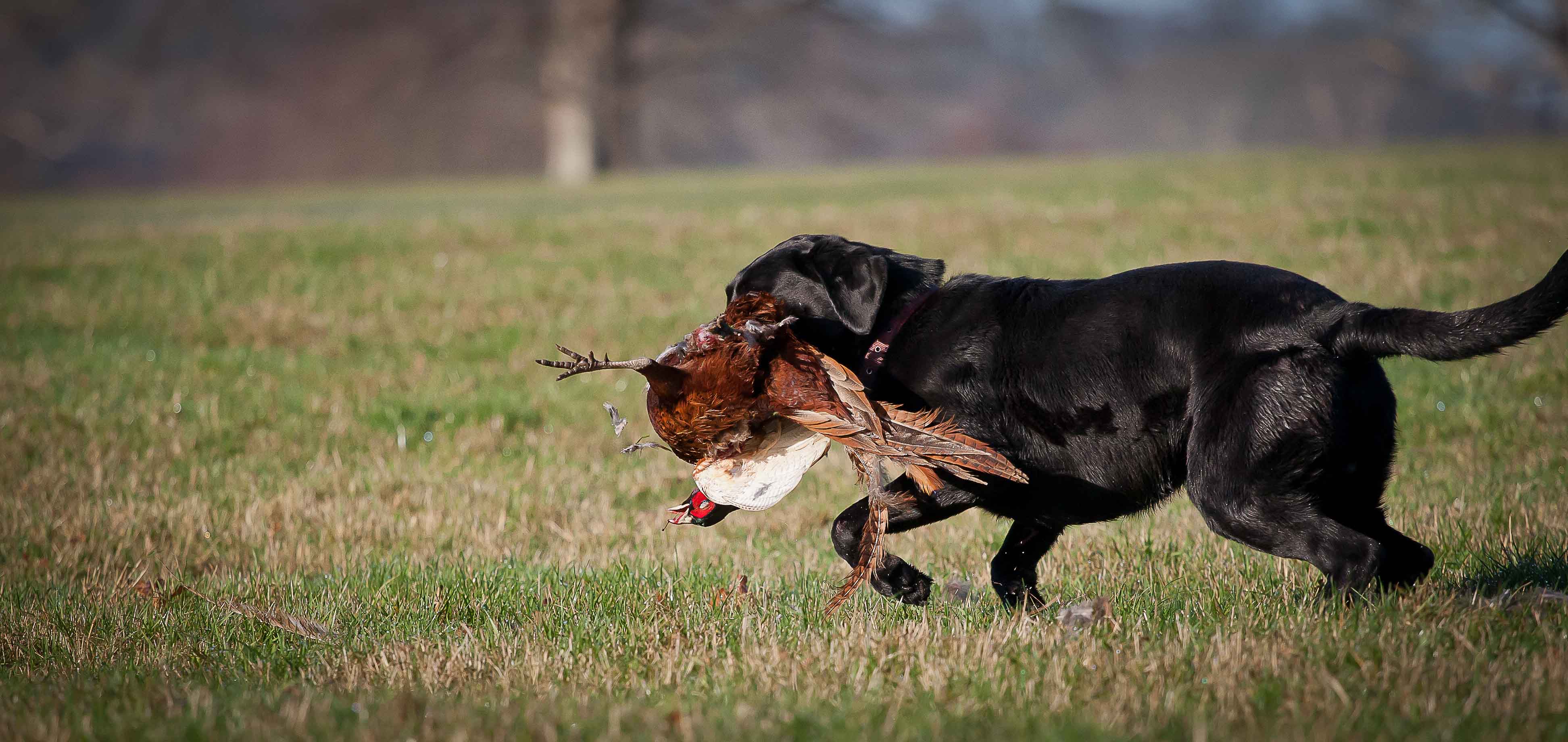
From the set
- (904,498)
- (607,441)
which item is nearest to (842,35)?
(607,441)

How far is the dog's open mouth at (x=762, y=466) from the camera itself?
3732 millimetres

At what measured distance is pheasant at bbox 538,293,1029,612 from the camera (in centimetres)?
360

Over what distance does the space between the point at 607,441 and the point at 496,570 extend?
248cm

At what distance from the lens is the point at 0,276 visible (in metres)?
12.0

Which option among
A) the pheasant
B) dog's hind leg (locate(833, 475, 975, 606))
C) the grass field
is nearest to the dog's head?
the pheasant

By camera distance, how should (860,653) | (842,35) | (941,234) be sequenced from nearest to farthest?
1. (860,653)
2. (941,234)
3. (842,35)

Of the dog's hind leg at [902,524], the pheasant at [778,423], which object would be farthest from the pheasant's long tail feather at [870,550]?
the dog's hind leg at [902,524]

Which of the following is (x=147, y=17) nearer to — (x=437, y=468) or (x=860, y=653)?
(x=437, y=468)

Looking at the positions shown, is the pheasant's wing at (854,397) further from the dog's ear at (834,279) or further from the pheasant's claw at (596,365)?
the pheasant's claw at (596,365)

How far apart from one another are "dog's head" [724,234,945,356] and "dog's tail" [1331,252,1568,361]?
4.57 feet

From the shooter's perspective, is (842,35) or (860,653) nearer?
(860,653)

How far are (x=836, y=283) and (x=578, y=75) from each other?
35.2 m

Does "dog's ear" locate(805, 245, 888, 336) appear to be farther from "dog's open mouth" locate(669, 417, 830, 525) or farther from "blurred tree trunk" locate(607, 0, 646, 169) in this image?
"blurred tree trunk" locate(607, 0, 646, 169)

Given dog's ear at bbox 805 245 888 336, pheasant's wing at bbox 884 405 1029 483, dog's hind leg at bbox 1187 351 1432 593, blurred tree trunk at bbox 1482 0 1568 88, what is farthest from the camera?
blurred tree trunk at bbox 1482 0 1568 88
